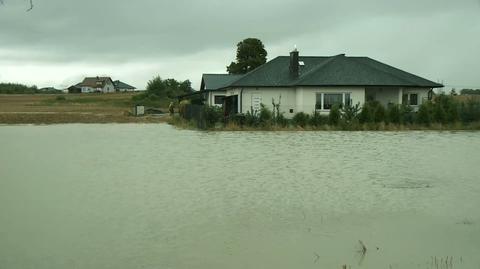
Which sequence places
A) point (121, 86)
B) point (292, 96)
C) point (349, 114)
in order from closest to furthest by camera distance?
point (349, 114), point (292, 96), point (121, 86)

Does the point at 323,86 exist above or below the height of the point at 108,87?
below

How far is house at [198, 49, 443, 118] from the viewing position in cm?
3856

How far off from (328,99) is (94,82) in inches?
4831

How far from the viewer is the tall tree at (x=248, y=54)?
80.8 m

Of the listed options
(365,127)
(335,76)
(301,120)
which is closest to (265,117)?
(301,120)

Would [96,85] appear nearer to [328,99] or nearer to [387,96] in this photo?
[387,96]

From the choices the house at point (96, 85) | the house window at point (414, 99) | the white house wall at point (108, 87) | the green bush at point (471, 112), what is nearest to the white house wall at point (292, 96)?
→ the house window at point (414, 99)

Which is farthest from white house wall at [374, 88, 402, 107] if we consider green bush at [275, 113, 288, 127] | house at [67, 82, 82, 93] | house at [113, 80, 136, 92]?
house at [113, 80, 136, 92]

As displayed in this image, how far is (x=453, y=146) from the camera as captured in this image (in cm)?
2389

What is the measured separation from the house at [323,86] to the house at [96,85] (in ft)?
366

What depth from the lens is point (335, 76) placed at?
129 ft

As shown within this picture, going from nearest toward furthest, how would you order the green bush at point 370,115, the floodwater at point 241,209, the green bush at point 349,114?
the floodwater at point 241,209
the green bush at point 349,114
the green bush at point 370,115

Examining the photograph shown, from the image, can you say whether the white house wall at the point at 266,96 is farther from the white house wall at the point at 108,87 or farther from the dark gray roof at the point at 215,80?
the white house wall at the point at 108,87

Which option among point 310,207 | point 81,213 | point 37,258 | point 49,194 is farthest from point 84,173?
point 37,258
